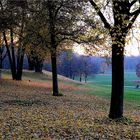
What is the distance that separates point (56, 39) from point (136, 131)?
1910 cm

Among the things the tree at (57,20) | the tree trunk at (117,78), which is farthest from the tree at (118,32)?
the tree at (57,20)

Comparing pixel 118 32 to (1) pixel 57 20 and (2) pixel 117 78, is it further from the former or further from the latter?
(1) pixel 57 20

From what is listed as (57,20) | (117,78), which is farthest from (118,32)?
(57,20)

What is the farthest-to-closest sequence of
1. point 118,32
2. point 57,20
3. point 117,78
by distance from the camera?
1. point 57,20
2. point 117,78
3. point 118,32

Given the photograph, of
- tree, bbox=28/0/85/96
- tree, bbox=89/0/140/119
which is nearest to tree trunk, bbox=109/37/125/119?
tree, bbox=89/0/140/119

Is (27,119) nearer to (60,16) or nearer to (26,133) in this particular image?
(26,133)

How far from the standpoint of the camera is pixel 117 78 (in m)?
18.4

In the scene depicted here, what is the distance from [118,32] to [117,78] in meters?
2.65

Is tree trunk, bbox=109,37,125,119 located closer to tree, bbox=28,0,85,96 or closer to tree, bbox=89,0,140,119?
tree, bbox=89,0,140,119

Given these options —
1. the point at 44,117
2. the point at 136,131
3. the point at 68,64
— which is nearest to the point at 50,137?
the point at 136,131

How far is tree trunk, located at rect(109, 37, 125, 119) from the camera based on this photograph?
18.0 meters

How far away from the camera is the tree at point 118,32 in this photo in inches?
651

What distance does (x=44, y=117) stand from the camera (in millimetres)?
18312

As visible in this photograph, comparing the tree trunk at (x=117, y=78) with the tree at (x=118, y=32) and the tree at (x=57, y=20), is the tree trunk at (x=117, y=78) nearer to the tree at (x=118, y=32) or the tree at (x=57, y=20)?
the tree at (x=118, y=32)
